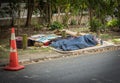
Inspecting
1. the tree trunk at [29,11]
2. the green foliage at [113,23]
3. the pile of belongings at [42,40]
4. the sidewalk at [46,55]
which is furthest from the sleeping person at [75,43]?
the tree trunk at [29,11]

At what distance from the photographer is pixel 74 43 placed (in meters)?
12.7

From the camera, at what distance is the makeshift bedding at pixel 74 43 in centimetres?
1248

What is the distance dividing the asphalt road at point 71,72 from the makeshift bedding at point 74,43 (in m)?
1.36

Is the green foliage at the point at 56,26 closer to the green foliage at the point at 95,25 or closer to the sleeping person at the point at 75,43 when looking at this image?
the green foliage at the point at 95,25

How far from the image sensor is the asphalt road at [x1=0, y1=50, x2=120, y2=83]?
8.37 m

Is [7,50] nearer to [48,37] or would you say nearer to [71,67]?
[48,37]

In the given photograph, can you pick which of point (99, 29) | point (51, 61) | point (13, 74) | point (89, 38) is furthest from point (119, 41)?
point (13, 74)

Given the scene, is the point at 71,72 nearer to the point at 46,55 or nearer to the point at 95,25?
the point at 46,55

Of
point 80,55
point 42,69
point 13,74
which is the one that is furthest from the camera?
point 80,55

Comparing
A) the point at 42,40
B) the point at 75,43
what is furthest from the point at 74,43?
the point at 42,40

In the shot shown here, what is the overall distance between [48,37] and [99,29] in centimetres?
364

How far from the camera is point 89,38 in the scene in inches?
516

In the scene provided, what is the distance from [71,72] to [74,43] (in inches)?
145

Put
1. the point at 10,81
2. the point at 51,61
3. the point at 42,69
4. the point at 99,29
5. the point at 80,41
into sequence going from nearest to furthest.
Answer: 1. the point at 10,81
2. the point at 42,69
3. the point at 51,61
4. the point at 80,41
5. the point at 99,29
